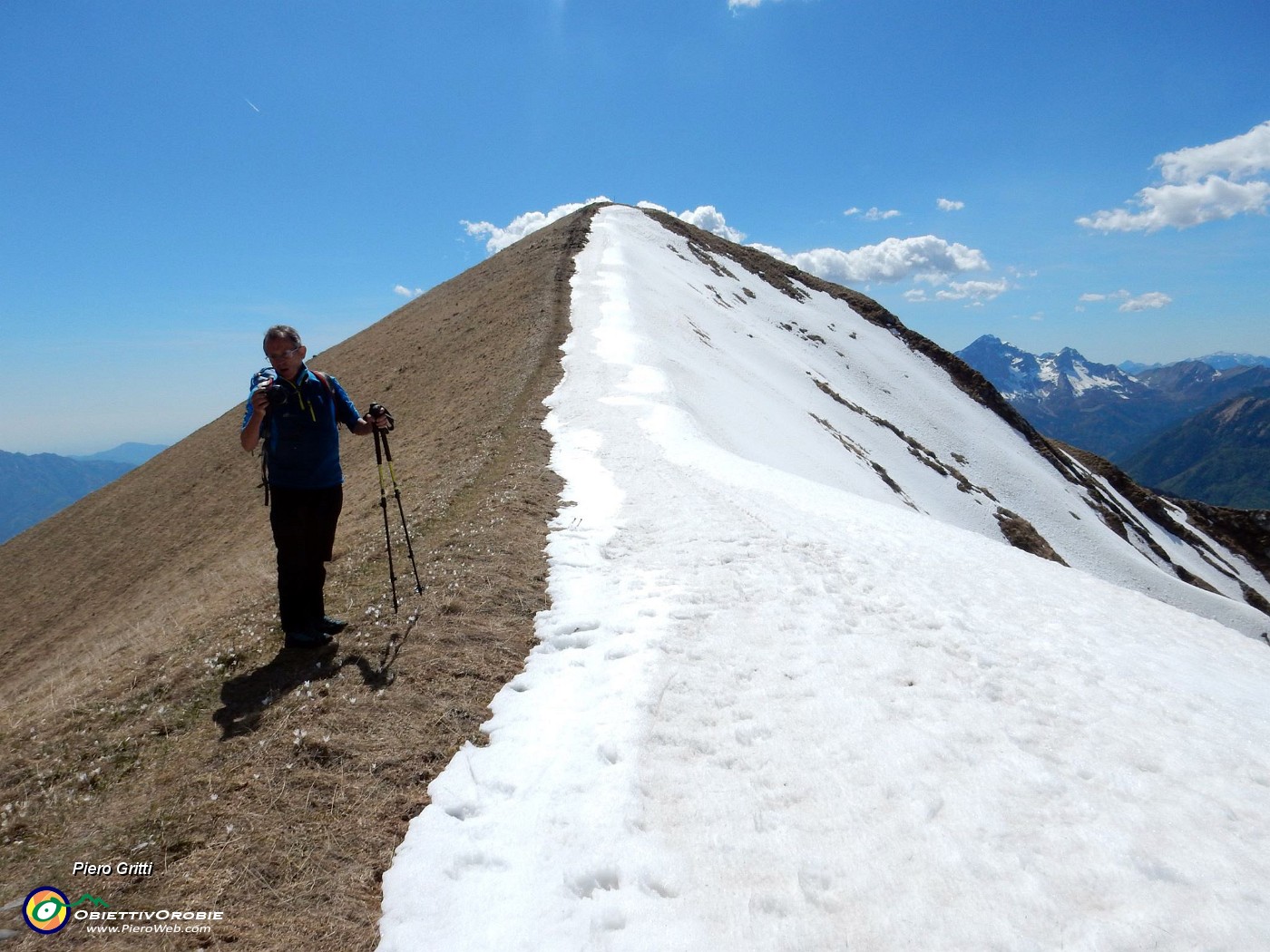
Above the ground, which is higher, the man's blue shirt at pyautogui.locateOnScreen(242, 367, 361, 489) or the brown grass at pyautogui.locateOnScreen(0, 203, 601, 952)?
the man's blue shirt at pyautogui.locateOnScreen(242, 367, 361, 489)

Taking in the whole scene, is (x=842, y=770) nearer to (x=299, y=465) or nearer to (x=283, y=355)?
(x=299, y=465)

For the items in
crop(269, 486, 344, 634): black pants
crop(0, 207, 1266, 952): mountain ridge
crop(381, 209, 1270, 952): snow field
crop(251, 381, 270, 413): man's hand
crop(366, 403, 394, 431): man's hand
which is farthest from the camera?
crop(366, 403, 394, 431): man's hand

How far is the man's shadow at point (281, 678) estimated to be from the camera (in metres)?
6.67

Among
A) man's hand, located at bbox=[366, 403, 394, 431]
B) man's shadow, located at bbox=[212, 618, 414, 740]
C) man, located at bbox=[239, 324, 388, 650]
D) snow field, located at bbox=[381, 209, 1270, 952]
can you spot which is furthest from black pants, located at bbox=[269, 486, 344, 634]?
snow field, located at bbox=[381, 209, 1270, 952]

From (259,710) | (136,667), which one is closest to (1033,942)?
(259,710)

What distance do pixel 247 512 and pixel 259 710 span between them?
1065 inches

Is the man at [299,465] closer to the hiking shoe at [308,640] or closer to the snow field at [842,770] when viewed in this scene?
the hiking shoe at [308,640]

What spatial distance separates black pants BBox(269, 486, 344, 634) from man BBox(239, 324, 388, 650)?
0.03ft

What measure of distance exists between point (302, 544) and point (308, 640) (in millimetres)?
1244

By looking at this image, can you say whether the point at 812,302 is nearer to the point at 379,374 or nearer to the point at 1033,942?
the point at 379,374

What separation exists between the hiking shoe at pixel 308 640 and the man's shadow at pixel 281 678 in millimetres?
79

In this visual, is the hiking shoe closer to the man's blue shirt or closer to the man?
the man

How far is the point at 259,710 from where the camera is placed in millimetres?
6738

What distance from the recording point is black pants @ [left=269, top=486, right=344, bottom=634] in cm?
775
